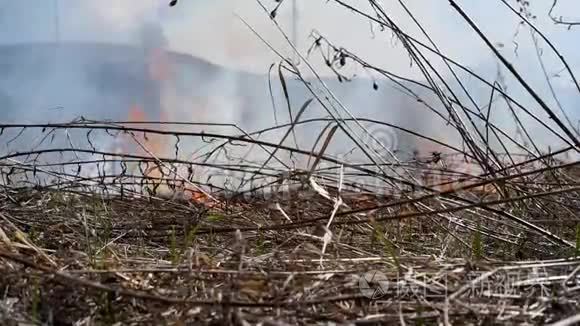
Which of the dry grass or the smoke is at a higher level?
the smoke

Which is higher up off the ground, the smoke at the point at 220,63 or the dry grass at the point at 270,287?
the smoke at the point at 220,63

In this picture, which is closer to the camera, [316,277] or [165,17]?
[316,277]

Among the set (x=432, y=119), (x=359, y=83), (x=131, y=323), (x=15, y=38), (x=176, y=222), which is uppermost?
(x=15, y=38)

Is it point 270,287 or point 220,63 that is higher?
point 220,63

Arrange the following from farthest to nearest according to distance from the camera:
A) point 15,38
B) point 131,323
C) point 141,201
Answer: point 15,38 < point 141,201 < point 131,323

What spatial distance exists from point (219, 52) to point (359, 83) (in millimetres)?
543

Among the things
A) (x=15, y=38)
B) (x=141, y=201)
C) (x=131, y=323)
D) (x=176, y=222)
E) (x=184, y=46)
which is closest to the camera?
(x=131, y=323)

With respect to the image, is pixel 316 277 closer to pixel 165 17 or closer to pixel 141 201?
pixel 141 201

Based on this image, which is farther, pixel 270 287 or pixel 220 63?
pixel 220 63

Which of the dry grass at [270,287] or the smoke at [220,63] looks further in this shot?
the smoke at [220,63]

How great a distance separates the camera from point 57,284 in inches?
27.5

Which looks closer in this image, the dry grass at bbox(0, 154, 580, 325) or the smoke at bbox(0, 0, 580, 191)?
the dry grass at bbox(0, 154, 580, 325)

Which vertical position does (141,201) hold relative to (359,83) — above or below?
below

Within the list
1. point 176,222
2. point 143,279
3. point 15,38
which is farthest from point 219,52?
point 143,279
